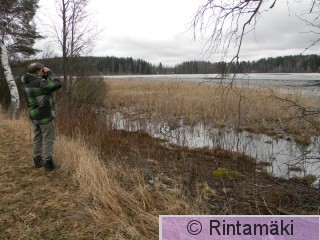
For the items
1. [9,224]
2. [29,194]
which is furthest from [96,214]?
[29,194]

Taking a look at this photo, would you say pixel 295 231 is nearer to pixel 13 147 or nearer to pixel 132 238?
pixel 132 238

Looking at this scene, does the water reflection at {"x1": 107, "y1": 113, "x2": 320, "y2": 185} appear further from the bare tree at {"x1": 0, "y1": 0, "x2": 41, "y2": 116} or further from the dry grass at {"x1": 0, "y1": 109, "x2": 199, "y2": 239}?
the bare tree at {"x1": 0, "y1": 0, "x2": 41, "y2": 116}

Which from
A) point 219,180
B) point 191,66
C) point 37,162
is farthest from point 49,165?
point 191,66

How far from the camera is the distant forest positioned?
396 cm

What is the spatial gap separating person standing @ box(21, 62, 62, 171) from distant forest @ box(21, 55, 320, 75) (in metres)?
2.43

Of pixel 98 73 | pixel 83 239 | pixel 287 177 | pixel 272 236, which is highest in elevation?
pixel 98 73

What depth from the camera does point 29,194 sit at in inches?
167

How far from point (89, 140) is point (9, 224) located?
13.8 feet

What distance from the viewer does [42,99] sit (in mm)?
4891

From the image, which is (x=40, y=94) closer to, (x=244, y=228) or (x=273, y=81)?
(x=244, y=228)

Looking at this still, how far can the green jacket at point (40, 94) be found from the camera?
4.77 meters

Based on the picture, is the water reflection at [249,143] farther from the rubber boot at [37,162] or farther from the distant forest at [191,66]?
the rubber boot at [37,162]

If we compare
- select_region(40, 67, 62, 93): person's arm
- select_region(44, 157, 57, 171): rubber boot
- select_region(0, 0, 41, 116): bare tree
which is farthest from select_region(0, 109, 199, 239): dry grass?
select_region(0, 0, 41, 116): bare tree

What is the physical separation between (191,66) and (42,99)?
60.5 meters
